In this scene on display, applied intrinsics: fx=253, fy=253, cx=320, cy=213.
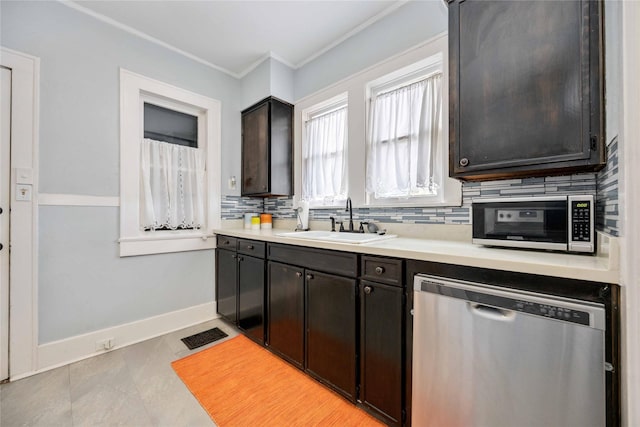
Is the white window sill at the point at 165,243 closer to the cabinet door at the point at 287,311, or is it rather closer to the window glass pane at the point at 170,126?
the window glass pane at the point at 170,126

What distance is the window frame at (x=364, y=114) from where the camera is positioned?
70.0 inches

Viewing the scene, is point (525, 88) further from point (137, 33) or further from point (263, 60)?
point (137, 33)

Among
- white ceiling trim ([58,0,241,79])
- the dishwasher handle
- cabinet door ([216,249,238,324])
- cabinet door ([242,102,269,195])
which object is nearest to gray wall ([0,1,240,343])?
white ceiling trim ([58,0,241,79])

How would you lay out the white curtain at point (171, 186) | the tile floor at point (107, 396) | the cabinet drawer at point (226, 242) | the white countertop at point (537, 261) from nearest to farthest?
the white countertop at point (537, 261) → the tile floor at point (107, 396) → the white curtain at point (171, 186) → the cabinet drawer at point (226, 242)

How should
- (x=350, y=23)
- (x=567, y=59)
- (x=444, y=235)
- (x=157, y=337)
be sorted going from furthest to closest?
(x=157, y=337), (x=350, y=23), (x=444, y=235), (x=567, y=59)

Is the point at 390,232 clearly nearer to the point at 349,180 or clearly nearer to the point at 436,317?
the point at 349,180

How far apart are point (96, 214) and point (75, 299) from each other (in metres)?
0.70

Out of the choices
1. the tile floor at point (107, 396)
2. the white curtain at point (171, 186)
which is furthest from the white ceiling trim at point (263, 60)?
the tile floor at point (107, 396)

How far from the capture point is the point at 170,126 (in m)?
2.66

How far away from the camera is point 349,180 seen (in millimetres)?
2361

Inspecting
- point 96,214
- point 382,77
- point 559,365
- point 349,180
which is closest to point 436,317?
point 559,365

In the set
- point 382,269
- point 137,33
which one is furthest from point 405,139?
point 137,33

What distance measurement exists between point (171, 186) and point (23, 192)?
100cm

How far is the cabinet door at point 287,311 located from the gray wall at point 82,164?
1272 millimetres
